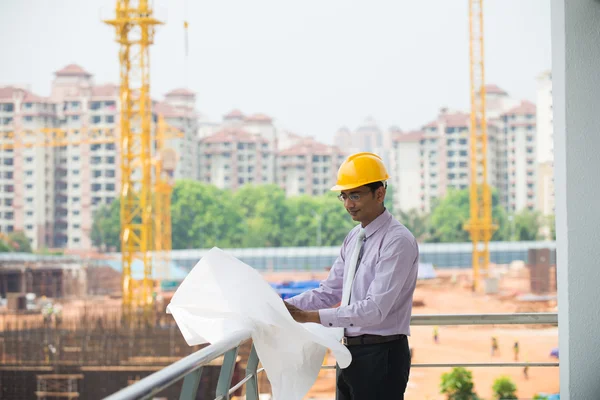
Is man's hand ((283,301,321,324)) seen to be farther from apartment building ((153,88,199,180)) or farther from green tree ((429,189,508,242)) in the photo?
apartment building ((153,88,199,180))

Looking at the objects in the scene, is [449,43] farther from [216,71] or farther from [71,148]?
[71,148]

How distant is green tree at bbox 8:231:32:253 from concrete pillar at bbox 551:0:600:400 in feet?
140

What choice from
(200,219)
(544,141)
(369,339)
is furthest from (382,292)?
(544,141)

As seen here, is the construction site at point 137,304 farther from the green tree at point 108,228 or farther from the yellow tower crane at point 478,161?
the green tree at point 108,228

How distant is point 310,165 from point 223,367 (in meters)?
47.3

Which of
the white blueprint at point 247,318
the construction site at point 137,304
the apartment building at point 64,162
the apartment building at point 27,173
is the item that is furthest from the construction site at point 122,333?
the white blueprint at point 247,318

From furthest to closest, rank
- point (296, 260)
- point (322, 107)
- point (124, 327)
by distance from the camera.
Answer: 1. point (322, 107)
2. point (296, 260)
3. point (124, 327)

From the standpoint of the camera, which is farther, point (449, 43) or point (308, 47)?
point (308, 47)

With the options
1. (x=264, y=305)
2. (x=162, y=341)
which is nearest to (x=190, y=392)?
(x=264, y=305)

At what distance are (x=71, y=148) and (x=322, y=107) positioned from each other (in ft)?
49.0

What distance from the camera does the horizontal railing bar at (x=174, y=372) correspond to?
35.4 inches

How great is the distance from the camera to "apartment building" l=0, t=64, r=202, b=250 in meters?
43.8

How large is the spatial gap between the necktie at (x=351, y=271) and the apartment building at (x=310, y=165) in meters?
47.1

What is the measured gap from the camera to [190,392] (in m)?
1.18
